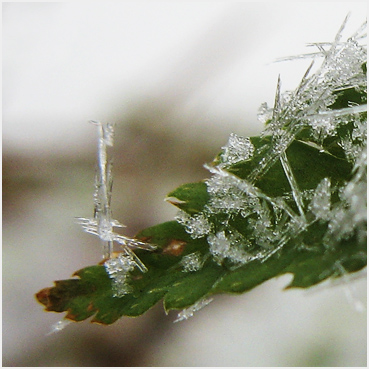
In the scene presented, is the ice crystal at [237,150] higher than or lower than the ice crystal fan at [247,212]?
higher

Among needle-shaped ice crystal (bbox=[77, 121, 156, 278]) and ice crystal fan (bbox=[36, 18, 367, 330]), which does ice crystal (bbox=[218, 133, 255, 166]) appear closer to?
ice crystal fan (bbox=[36, 18, 367, 330])

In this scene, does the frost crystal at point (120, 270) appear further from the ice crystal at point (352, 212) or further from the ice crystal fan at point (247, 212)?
the ice crystal at point (352, 212)

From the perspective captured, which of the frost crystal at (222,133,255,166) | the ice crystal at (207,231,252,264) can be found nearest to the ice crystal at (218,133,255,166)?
the frost crystal at (222,133,255,166)


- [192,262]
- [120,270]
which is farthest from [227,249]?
[120,270]

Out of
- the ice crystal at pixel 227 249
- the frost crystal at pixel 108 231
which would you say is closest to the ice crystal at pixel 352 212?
the ice crystal at pixel 227 249

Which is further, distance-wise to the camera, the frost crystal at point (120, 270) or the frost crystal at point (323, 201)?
the frost crystal at point (120, 270)

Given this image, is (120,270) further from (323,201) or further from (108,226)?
(323,201)

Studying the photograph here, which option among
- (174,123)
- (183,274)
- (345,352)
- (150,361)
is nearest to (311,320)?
(345,352)
